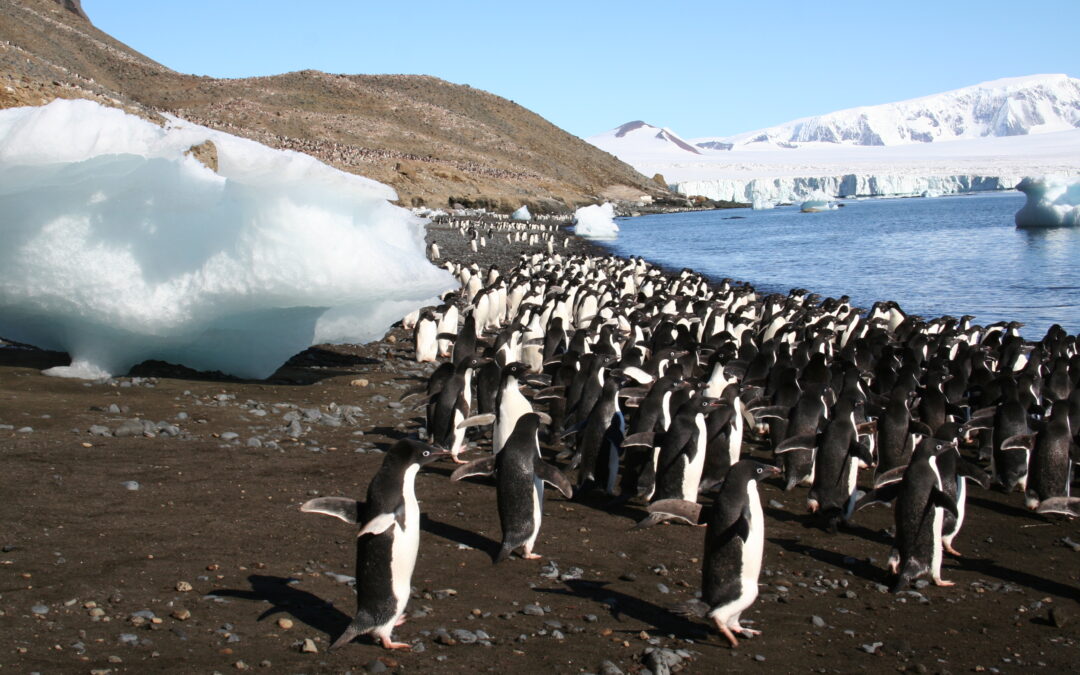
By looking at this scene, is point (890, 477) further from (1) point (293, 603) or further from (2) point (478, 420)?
(1) point (293, 603)

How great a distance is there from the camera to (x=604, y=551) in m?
5.34

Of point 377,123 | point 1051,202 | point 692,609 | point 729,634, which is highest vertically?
point 377,123

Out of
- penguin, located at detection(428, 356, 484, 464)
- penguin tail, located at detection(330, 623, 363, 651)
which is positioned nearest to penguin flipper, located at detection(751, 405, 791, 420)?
penguin, located at detection(428, 356, 484, 464)

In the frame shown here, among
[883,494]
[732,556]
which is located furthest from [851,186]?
[732,556]

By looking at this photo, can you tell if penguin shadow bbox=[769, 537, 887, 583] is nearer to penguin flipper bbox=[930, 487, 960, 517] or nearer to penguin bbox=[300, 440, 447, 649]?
penguin flipper bbox=[930, 487, 960, 517]

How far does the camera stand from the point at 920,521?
516 centimetres

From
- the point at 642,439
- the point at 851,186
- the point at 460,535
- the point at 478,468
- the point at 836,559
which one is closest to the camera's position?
the point at 460,535

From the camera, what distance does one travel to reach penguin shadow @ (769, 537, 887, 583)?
5.31 m

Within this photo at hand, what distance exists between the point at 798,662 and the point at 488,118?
106867 millimetres

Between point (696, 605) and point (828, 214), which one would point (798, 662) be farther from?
point (828, 214)

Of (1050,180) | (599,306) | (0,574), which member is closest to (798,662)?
(0,574)

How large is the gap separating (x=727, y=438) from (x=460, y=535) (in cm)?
204

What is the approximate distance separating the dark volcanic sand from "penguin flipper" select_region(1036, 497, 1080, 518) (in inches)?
5.0

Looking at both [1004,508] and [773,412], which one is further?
[773,412]
